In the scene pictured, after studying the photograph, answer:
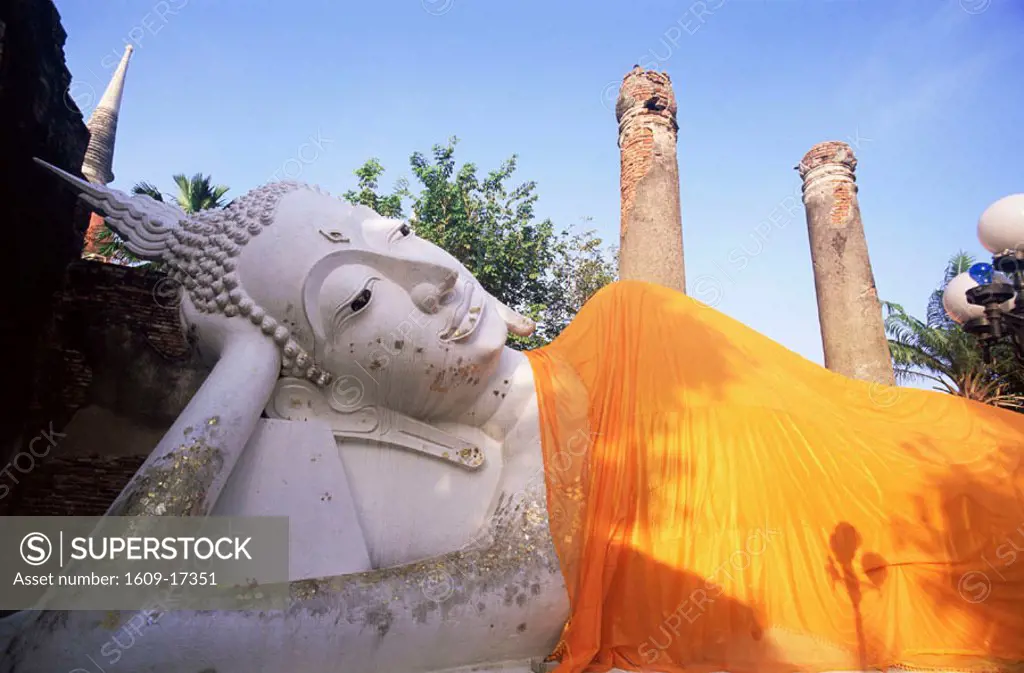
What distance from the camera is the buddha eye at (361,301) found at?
2.34 metres

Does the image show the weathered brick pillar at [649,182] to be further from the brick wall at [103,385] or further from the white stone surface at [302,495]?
the white stone surface at [302,495]

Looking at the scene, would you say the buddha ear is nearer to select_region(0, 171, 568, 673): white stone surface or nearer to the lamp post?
select_region(0, 171, 568, 673): white stone surface

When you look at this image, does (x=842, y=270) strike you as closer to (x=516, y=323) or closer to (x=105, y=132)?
(x=516, y=323)

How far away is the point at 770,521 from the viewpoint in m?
2.19

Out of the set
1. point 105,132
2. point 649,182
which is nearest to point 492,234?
point 649,182

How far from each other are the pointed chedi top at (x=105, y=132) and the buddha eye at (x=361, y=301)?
1262 centimetres

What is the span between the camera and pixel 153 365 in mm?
4297

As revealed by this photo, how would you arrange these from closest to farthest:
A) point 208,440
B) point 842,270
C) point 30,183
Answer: point 208,440 → point 30,183 → point 842,270

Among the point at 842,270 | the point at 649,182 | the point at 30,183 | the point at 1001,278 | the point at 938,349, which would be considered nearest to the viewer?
the point at 30,183

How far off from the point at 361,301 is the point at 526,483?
886 millimetres

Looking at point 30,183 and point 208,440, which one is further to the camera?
point 30,183

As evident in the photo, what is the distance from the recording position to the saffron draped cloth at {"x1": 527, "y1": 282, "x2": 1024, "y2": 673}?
6.50 feet

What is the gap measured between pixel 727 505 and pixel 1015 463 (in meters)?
1.03

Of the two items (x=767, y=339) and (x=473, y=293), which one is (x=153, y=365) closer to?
(x=473, y=293)
